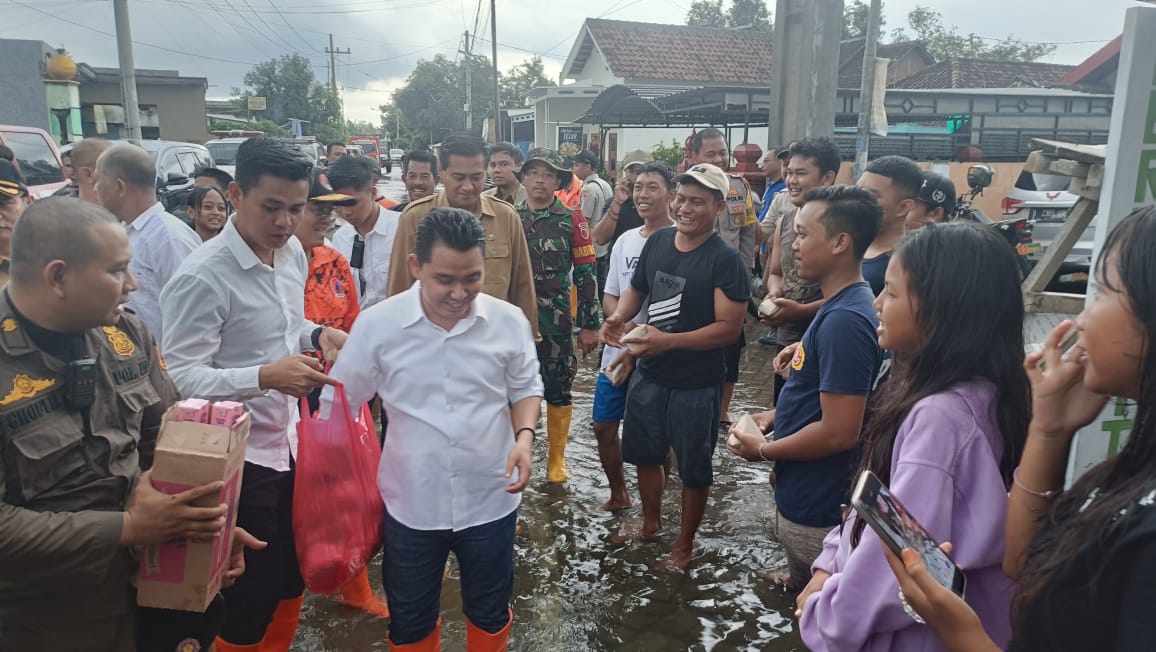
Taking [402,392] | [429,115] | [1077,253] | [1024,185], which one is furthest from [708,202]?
[429,115]

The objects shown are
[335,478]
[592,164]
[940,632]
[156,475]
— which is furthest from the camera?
[592,164]

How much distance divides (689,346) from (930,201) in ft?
4.42

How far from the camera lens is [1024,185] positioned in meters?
11.0

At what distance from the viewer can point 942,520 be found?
1485 millimetres

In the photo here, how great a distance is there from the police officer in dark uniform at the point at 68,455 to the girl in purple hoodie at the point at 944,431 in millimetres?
1419

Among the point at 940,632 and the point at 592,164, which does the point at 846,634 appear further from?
the point at 592,164

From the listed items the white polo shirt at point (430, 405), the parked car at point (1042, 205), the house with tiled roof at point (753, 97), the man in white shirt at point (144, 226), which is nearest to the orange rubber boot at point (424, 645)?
the white polo shirt at point (430, 405)

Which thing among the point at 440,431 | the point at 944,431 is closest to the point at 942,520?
the point at 944,431

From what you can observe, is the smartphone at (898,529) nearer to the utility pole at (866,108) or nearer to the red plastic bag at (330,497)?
the red plastic bag at (330,497)

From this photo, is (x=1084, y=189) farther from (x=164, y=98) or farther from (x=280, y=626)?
(x=164, y=98)

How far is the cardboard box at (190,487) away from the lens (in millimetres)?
1646

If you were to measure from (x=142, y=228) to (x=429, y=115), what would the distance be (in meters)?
53.8

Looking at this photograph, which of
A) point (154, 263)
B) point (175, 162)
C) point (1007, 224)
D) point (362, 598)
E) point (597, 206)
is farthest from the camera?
point (175, 162)

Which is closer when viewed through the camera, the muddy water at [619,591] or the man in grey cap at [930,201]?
the muddy water at [619,591]
